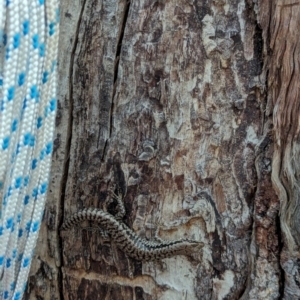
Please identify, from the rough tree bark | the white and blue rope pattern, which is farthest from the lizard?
the white and blue rope pattern

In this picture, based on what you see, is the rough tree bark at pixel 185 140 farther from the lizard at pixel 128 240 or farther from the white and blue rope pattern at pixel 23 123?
the white and blue rope pattern at pixel 23 123

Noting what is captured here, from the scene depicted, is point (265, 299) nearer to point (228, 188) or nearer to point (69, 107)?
point (228, 188)

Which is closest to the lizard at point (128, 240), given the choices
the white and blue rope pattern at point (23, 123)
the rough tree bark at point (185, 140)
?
the rough tree bark at point (185, 140)

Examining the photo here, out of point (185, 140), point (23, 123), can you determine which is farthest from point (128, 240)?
point (23, 123)

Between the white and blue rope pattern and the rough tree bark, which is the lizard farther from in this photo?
the white and blue rope pattern

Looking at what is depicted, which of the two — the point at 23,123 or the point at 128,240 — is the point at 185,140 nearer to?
the point at 128,240
